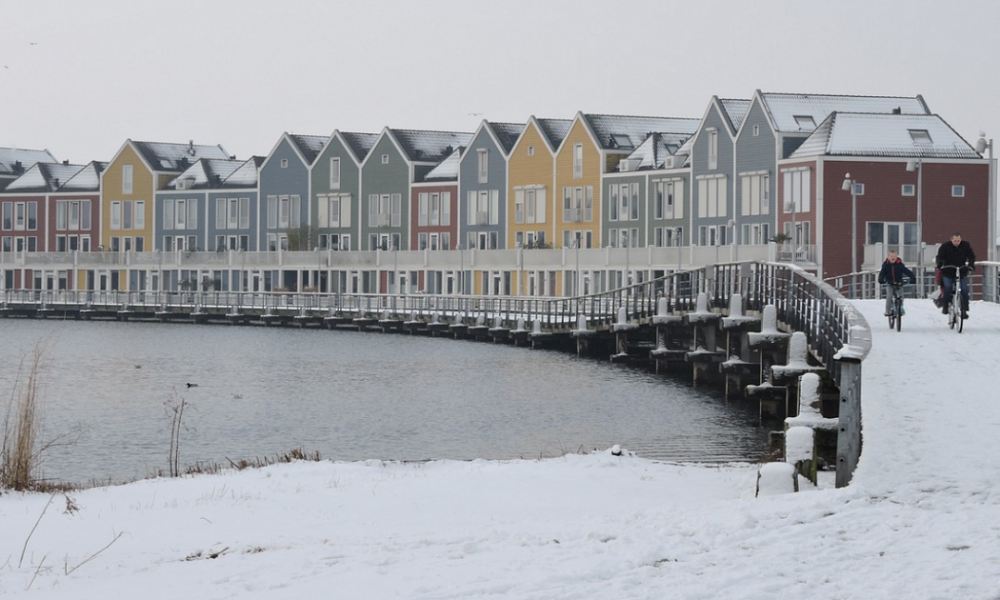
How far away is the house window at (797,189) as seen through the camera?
263 feet

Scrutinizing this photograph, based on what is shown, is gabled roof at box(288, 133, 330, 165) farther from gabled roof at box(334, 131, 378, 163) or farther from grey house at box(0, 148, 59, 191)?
grey house at box(0, 148, 59, 191)

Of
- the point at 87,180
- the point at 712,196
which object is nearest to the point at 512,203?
the point at 712,196

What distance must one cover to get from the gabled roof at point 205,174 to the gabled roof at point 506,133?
83.8 ft

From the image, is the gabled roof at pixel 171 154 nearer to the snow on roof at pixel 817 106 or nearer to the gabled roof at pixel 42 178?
the gabled roof at pixel 42 178

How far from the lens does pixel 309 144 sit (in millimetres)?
113438

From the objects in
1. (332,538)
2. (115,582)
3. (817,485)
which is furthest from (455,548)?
(817,485)

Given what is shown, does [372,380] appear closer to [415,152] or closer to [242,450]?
[242,450]

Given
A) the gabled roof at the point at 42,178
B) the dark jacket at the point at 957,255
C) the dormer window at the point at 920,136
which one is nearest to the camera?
the dark jacket at the point at 957,255

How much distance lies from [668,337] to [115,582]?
43147 millimetres

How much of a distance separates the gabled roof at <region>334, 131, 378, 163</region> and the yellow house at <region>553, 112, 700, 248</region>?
56.8 ft

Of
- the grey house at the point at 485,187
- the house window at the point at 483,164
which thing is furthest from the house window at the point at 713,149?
the house window at the point at 483,164

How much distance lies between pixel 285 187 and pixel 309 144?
150 inches

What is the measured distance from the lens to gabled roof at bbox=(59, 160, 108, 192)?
122 metres

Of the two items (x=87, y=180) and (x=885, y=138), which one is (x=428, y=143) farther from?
(x=885, y=138)
